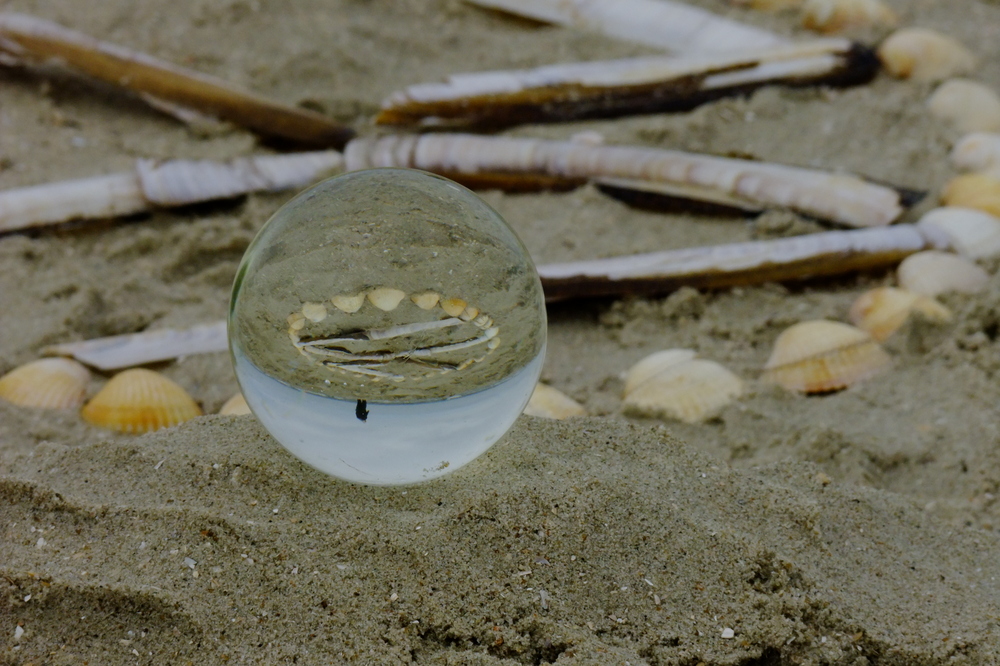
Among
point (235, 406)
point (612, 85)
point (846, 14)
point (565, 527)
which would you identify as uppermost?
point (846, 14)

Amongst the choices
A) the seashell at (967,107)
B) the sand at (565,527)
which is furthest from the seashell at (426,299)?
the seashell at (967,107)

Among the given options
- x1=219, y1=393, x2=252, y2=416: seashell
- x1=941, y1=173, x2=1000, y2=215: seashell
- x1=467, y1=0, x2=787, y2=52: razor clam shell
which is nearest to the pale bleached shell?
x1=941, y1=173, x2=1000, y2=215: seashell

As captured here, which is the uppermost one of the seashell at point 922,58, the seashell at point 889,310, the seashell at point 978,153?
the seashell at point 922,58

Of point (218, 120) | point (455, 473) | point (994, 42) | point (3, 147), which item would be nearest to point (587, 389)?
point (455, 473)

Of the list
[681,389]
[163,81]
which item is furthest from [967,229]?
[163,81]

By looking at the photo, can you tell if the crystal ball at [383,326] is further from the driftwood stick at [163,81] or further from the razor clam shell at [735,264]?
the driftwood stick at [163,81]

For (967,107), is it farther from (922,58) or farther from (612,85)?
(612,85)
